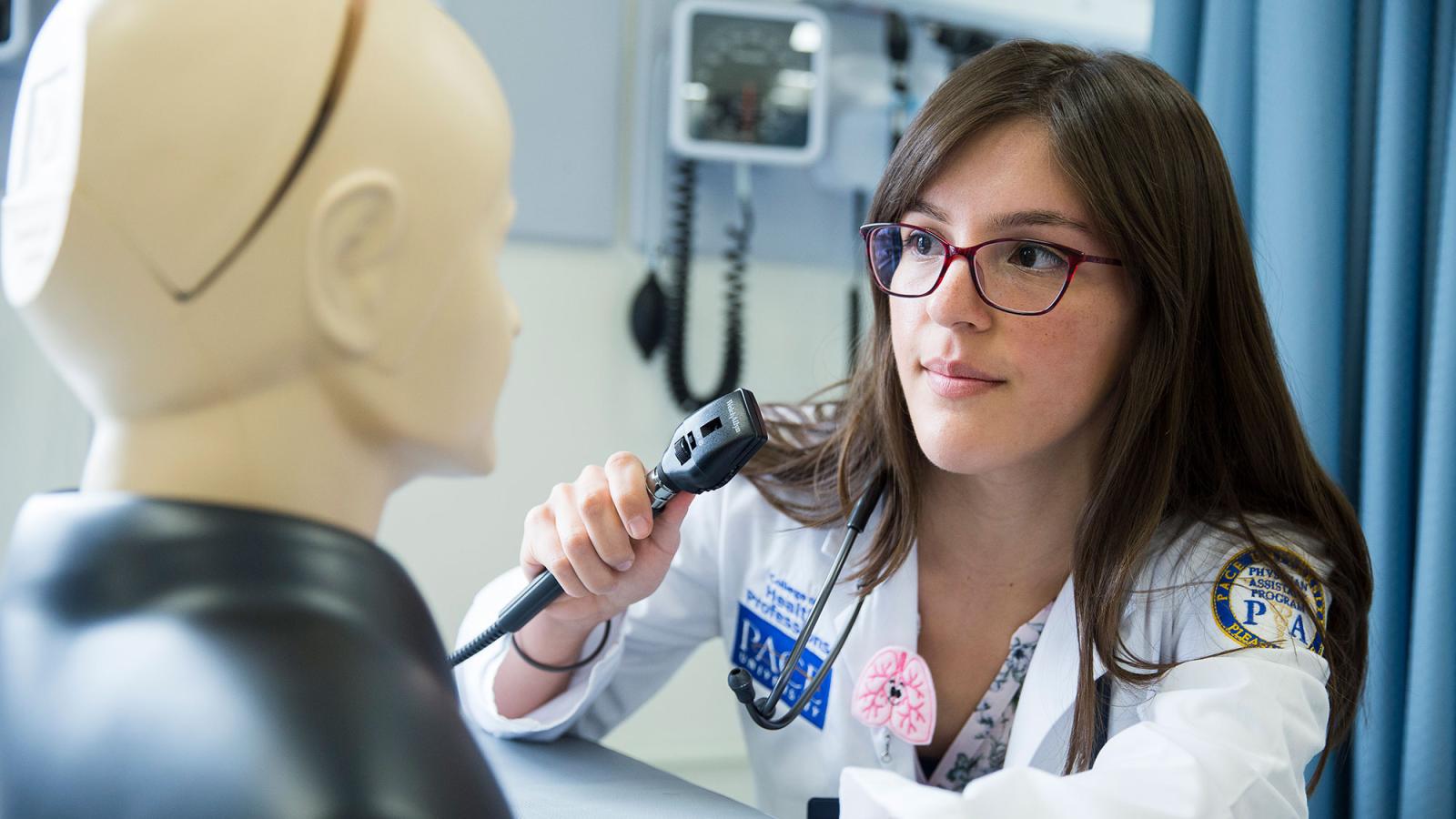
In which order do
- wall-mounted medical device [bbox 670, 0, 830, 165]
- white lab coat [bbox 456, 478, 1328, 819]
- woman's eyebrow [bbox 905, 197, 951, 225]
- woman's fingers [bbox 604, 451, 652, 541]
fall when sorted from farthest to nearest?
wall-mounted medical device [bbox 670, 0, 830, 165], woman's eyebrow [bbox 905, 197, 951, 225], woman's fingers [bbox 604, 451, 652, 541], white lab coat [bbox 456, 478, 1328, 819]

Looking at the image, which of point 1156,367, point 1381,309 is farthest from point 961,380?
point 1381,309

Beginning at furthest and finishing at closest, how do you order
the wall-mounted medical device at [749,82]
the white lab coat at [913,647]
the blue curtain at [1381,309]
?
the wall-mounted medical device at [749,82]
the blue curtain at [1381,309]
the white lab coat at [913,647]

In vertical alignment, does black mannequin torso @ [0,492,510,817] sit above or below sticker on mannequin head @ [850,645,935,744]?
above

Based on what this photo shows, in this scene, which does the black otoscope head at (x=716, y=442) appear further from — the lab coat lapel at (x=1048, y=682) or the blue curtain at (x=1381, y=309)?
the blue curtain at (x=1381, y=309)

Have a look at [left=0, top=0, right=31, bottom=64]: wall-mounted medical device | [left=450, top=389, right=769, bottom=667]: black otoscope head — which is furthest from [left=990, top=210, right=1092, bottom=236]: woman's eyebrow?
[left=0, top=0, right=31, bottom=64]: wall-mounted medical device

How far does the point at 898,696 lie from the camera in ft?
3.35

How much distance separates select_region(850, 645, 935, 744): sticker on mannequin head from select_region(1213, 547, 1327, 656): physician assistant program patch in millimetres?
258

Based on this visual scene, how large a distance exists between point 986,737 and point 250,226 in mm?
834

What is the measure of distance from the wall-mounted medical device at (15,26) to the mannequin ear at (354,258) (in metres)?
1.21

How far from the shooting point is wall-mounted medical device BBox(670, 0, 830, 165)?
179 centimetres

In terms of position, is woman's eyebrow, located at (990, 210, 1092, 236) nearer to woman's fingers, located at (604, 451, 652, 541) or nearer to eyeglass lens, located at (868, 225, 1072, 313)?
eyeglass lens, located at (868, 225, 1072, 313)

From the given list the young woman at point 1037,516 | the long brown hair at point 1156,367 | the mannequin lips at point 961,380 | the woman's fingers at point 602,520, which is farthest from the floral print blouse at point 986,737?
the woman's fingers at point 602,520

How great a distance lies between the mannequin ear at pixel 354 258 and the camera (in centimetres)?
47

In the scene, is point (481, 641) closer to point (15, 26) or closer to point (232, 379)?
point (232, 379)
